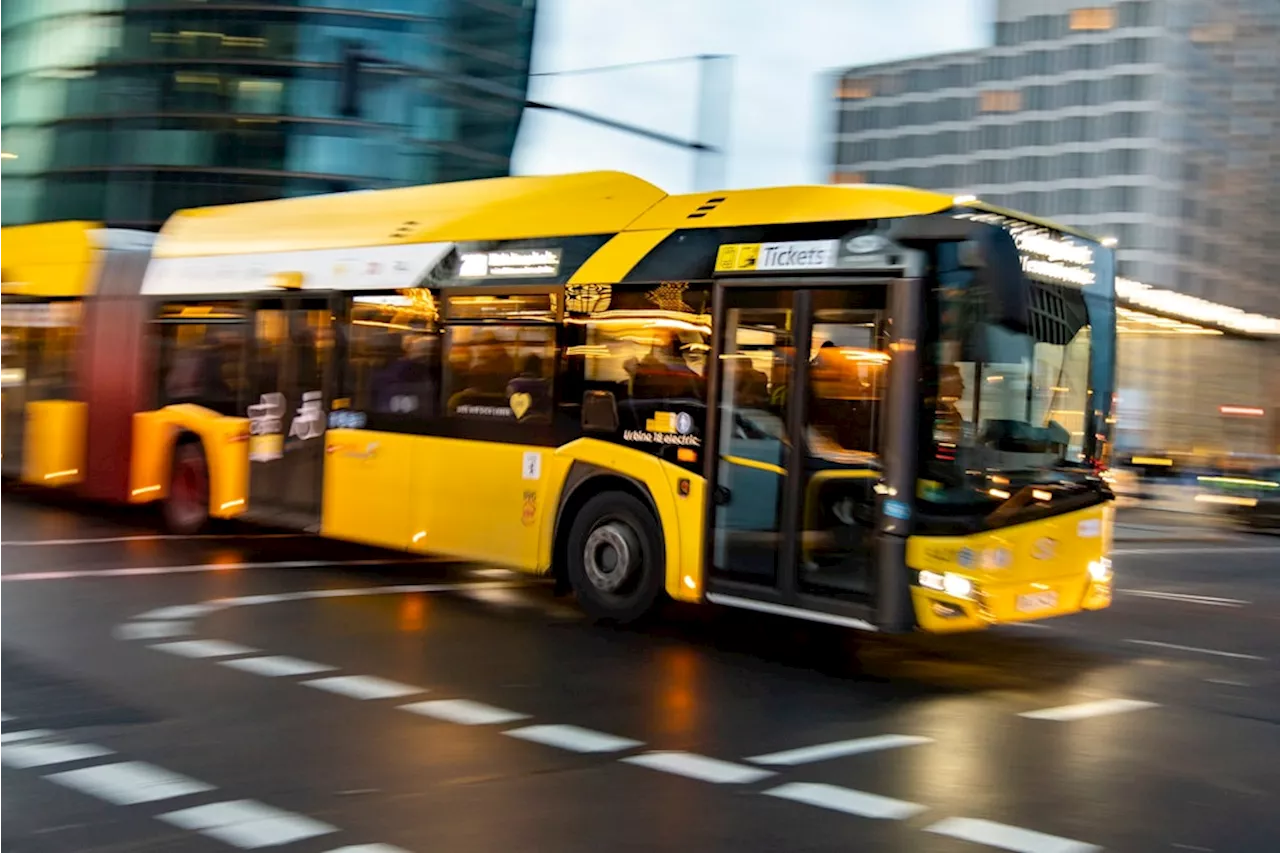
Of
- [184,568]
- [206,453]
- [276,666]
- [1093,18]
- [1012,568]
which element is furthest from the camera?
[1093,18]

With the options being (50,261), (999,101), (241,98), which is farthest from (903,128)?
(50,261)

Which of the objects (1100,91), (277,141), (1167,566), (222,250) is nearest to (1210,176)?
(1100,91)

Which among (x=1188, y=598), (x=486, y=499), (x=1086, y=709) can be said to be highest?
(x=486, y=499)

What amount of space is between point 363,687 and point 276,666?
0.79 m

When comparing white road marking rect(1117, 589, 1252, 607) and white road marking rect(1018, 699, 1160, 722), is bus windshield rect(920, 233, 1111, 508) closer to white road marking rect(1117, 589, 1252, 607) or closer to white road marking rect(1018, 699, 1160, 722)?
white road marking rect(1018, 699, 1160, 722)

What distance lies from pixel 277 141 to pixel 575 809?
60.3m

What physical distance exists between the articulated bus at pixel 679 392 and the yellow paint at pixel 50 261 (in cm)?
271

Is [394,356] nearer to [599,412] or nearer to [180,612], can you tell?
[599,412]

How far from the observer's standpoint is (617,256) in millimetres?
10438

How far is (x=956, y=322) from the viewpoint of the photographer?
8.40 m

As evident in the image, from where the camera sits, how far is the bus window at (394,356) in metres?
11.8

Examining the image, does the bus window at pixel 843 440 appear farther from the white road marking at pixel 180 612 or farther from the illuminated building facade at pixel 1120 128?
the illuminated building facade at pixel 1120 128

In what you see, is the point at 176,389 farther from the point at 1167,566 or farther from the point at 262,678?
the point at 1167,566

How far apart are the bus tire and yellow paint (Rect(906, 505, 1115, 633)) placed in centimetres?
856
